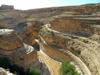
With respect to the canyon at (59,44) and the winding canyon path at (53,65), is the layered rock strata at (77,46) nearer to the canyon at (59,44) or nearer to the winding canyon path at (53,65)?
the canyon at (59,44)

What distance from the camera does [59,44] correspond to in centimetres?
1555

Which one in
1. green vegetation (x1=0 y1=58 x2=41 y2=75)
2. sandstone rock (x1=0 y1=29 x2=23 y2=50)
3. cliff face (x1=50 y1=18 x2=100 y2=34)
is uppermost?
cliff face (x1=50 y1=18 x2=100 y2=34)

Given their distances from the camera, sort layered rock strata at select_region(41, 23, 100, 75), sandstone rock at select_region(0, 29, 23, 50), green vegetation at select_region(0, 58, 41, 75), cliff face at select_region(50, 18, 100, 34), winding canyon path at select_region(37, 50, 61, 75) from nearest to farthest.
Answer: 1. green vegetation at select_region(0, 58, 41, 75)
2. layered rock strata at select_region(41, 23, 100, 75)
3. sandstone rock at select_region(0, 29, 23, 50)
4. winding canyon path at select_region(37, 50, 61, 75)
5. cliff face at select_region(50, 18, 100, 34)

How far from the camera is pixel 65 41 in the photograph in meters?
14.6

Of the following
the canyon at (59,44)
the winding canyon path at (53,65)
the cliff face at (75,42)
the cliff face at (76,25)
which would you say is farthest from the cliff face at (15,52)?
the cliff face at (76,25)

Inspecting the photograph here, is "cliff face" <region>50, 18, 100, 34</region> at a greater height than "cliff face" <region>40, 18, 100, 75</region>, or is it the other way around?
"cliff face" <region>50, 18, 100, 34</region>

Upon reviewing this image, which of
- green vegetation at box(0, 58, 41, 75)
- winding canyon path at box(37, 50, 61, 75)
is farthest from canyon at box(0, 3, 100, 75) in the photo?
green vegetation at box(0, 58, 41, 75)

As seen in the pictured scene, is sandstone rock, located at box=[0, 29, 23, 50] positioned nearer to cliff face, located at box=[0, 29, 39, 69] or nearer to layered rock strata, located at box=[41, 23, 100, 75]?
cliff face, located at box=[0, 29, 39, 69]

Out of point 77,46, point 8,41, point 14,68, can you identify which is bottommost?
point 14,68

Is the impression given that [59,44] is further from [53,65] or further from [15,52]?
[15,52]

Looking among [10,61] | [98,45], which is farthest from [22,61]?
[98,45]

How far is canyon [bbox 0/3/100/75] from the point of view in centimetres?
999

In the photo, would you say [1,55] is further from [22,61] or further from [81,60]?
[81,60]

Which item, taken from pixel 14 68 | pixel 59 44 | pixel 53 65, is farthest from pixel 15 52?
pixel 59 44
